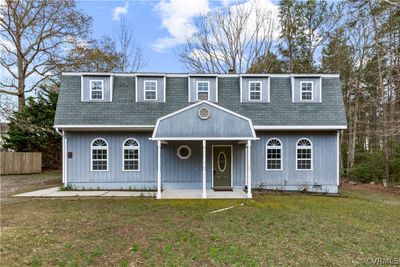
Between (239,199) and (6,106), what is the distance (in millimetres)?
21525

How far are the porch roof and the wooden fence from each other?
1318 centimetres

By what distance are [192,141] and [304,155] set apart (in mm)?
5315

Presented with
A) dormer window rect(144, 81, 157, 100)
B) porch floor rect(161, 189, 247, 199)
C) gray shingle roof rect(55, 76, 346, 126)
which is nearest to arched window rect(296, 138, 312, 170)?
gray shingle roof rect(55, 76, 346, 126)

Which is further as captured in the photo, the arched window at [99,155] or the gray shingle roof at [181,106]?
the arched window at [99,155]

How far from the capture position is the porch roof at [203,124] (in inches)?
455

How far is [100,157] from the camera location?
43.7ft

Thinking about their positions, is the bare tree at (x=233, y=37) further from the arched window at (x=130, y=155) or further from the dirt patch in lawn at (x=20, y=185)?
the dirt patch in lawn at (x=20, y=185)

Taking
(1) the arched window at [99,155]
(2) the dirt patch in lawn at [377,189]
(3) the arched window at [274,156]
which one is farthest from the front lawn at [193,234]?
(2) the dirt patch in lawn at [377,189]

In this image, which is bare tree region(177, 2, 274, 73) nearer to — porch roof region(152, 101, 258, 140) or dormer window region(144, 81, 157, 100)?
dormer window region(144, 81, 157, 100)

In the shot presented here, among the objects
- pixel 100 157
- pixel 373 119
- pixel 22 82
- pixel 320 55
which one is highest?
pixel 320 55

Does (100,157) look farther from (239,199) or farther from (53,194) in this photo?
(239,199)

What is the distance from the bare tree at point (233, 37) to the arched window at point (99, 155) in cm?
1474

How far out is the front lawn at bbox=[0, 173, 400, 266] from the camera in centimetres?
511

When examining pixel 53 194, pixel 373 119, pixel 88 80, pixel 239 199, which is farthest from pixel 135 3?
pixel 373 119
